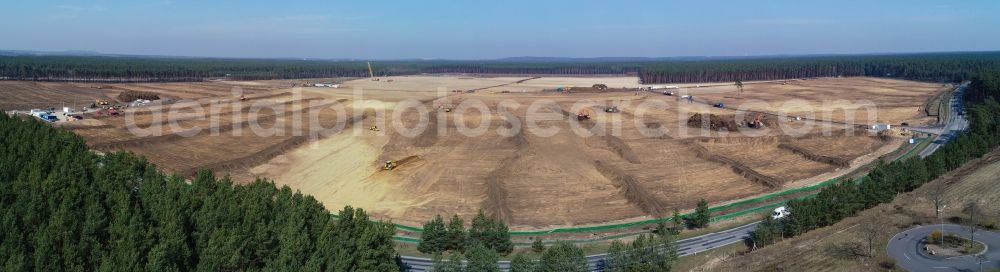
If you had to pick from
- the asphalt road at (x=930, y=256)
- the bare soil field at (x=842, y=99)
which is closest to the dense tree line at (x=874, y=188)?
the asphalt road at (x=930, y=256)

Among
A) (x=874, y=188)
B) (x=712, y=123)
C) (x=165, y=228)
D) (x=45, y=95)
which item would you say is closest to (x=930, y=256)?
(x=874, y=188)

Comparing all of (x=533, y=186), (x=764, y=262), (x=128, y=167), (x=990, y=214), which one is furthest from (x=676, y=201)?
(x=128, y=167)

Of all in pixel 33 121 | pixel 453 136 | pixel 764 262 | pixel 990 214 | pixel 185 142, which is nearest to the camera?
pixel 764 262

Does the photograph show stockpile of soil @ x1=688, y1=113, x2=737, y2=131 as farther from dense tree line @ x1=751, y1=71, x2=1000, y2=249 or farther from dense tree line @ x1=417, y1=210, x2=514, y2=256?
dense tree line @ x1=417, y1=210, x2=514, y2=256

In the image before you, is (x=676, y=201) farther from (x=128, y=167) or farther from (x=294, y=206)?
(x=128, y=167)

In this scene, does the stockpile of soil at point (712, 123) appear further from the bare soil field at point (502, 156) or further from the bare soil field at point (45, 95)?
the bare soil field at point (45, 95)

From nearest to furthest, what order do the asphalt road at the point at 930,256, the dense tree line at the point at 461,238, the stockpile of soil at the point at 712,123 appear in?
the asphalt road at the point at 930,256 < the dense tree line at the point at 461,238 < the stockpile of soil at the point at 712,123

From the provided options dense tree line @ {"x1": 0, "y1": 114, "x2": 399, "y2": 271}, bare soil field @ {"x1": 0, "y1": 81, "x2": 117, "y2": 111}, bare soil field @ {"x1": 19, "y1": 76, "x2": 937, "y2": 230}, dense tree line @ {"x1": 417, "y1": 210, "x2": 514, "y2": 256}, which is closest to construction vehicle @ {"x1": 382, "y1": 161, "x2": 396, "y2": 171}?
bare soil field @ {"x1": 19, "y1": 76, "x2": 937, "y2": 230}
